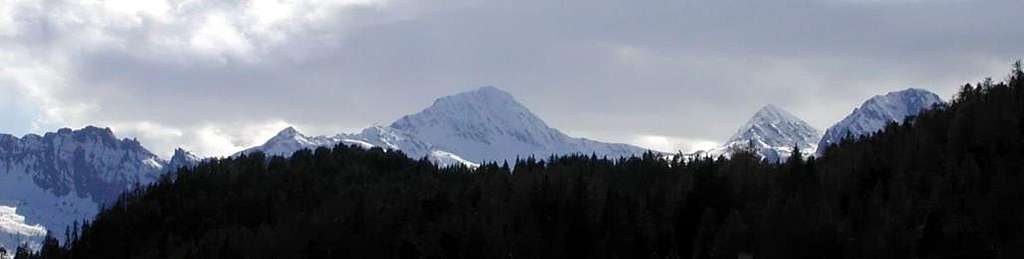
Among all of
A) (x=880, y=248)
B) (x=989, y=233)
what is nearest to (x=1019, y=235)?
(x=989, y=233)

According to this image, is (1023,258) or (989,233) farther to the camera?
(989,233)

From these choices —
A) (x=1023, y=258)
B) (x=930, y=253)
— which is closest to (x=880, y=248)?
(x=930, y=253)

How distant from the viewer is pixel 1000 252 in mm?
190375

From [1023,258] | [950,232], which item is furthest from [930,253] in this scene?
[1023,258]

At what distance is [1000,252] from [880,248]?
16.4 m

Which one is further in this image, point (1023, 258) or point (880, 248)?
point (880, 248)

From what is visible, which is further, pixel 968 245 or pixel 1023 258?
pixel 968 245

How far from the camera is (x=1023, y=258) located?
→ 183625 millimetres

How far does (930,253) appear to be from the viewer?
655ft

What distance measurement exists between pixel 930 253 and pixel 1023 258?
17588mm

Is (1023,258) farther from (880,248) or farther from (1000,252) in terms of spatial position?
(880,248)

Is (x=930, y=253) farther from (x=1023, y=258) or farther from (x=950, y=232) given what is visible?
(x=1023, y=258)

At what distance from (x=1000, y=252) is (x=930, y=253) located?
11.4 meters

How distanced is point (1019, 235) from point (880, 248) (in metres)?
18.4
